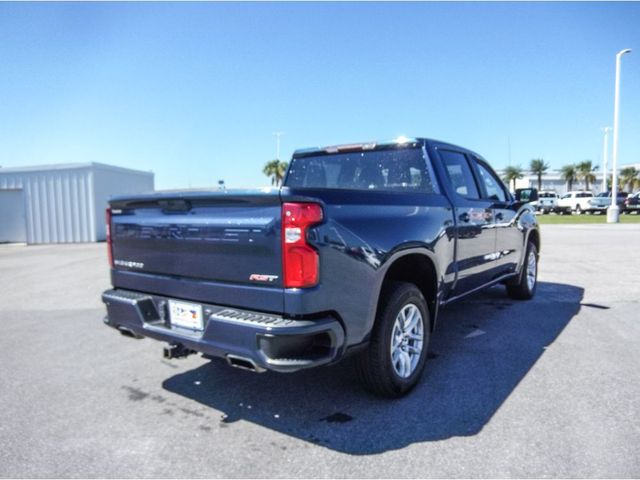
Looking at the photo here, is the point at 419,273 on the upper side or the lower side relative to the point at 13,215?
lower

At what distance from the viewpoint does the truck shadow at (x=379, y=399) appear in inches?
108

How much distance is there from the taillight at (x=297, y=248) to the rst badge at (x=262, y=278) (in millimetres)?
78

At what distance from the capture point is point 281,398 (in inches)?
126

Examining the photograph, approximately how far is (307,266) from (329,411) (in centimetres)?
118

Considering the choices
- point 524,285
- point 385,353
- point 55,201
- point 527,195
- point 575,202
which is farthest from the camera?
point 575,202

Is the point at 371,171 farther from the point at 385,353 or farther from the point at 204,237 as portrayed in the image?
the point at 204,237

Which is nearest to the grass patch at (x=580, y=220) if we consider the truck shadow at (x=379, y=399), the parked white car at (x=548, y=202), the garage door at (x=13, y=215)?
the parked white car at (x=548, y=202)

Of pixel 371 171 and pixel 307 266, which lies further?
pixel 371 171

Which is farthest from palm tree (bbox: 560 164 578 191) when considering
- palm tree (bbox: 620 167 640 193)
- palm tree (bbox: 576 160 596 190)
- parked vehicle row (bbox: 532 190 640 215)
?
parked vehicle row (bbox: 532 190 640 215)

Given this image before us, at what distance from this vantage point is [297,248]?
7.82 feet

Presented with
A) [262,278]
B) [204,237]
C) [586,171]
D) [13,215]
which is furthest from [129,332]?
[586,171]

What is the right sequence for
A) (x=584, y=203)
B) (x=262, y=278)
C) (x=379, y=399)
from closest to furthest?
(x=262, y=278) → (x=379, y=399) → (x=584, y=203)

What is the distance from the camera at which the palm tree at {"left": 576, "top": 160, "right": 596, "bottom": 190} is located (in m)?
73.1

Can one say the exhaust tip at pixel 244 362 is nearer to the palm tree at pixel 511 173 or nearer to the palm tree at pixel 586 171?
the palm tree at pixel 511 173
